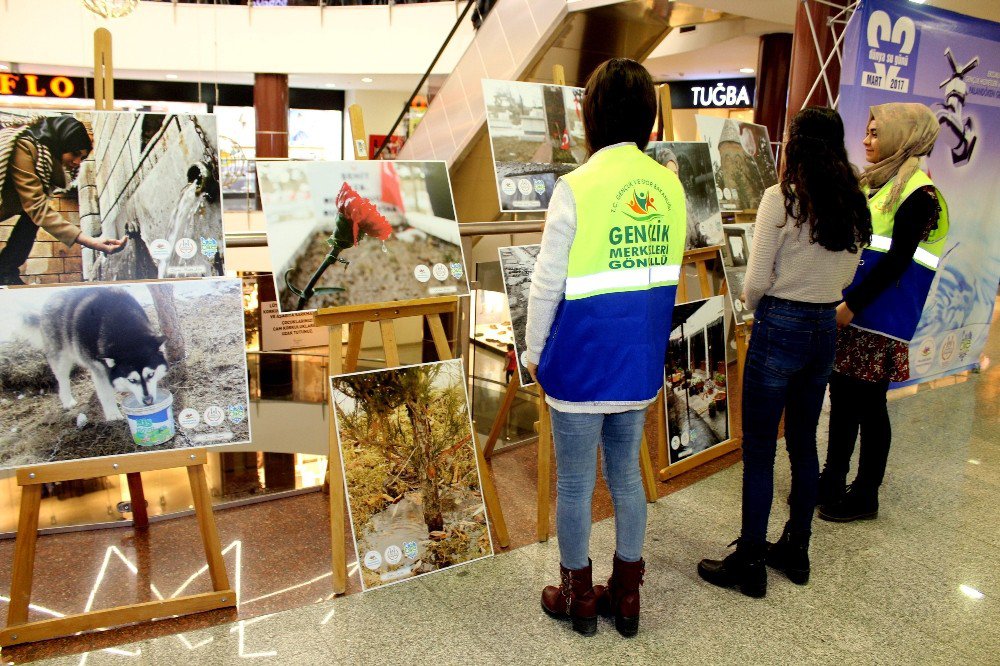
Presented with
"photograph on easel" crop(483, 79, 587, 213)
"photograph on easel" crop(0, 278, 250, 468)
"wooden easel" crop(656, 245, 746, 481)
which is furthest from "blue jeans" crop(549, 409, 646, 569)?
"wooden easel" crop(656, 245, 746, 481)

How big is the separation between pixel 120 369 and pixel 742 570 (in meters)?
2.09

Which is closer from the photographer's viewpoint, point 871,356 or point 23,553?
point 23,553

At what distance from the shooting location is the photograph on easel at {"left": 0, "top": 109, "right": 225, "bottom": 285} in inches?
86.4

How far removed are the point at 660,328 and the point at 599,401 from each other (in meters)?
0.27

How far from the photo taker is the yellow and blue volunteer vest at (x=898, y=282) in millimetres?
2736

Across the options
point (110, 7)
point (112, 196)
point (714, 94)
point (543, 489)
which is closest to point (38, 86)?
point (110, 7)

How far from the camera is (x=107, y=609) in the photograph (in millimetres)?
Result: 2299

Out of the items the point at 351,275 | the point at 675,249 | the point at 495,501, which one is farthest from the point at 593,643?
the point at 351,275

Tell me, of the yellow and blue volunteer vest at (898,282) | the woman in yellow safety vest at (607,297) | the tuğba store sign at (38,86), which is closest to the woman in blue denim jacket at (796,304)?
the woman in yellow safety vest at (607,297)

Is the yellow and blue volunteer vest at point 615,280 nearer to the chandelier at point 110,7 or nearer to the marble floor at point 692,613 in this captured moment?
the marble floor at point 692,613

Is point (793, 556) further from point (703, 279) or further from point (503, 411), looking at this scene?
point (503, 411)

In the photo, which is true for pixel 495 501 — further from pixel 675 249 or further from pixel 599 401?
pixel 675 249

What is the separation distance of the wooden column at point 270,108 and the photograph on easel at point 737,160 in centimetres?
993

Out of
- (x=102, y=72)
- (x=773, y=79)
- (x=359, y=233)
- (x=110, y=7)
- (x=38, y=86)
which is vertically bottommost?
(x=359, y=233)
